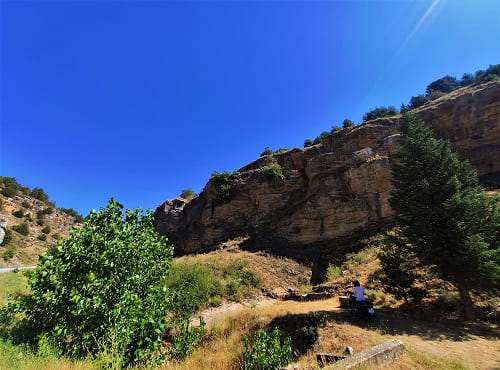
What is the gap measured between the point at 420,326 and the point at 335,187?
17.4m

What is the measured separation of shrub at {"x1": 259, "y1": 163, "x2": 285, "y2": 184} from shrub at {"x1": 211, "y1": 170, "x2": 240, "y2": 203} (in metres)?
4.11

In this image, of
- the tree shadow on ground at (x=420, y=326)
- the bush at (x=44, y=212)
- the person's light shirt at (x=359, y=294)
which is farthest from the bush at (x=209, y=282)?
the bush at (x=44, y=212)

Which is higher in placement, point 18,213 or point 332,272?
point 18,213

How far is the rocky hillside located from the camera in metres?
29.0

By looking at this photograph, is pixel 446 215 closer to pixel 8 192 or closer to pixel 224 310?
pixel 224 310

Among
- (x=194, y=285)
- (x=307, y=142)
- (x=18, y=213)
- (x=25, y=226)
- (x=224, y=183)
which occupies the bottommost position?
(x=194, y=285)

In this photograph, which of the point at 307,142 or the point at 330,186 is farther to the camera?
the point at 307,142

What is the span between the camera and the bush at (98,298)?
4875mm

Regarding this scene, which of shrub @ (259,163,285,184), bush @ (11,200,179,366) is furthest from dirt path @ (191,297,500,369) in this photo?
shrub @ (259,163,285,184)

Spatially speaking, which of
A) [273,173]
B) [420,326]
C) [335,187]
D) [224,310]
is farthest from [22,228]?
[420,326]

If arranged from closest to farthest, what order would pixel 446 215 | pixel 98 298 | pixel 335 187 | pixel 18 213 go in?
pixel 98 298, pixel 446 215, pixel 335 187, pixel 18 213

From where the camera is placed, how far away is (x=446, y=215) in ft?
32.0

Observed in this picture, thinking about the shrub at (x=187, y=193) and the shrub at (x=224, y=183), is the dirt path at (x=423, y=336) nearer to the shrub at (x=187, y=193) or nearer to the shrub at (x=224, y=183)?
the shrub at (x=224, y=183)

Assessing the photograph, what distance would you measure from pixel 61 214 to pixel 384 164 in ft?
170
